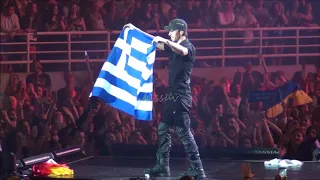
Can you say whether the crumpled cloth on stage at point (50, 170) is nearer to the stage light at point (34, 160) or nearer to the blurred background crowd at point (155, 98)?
the stage light at point (34, 160)

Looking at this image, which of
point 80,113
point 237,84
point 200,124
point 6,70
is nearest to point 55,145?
point 80,113

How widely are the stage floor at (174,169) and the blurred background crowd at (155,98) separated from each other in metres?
1.04

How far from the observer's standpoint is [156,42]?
22.5ft

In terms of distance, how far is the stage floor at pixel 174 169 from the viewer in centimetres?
718

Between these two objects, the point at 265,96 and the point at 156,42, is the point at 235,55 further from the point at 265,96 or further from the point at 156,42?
the point at 156,42

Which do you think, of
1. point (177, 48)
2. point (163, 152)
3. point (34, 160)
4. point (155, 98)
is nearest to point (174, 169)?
point (163, 152)

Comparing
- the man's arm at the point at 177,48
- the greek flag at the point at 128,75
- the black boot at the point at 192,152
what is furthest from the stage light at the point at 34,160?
the man's arm at the point at 177,48

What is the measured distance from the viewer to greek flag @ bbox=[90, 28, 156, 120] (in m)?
7.17

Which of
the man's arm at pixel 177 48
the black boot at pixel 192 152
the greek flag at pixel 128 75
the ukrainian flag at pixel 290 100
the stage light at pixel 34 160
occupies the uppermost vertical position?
the man's arm at pixel 177 48

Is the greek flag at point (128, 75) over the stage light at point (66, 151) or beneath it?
over

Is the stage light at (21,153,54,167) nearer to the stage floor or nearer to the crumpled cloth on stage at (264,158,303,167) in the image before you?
the stage floor

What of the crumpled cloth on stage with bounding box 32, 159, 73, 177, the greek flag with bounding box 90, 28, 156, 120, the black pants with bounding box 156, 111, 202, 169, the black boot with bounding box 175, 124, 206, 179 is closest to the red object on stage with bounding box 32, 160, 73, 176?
the crumpled cloth on stage with bounding box 32, 159, 73, 177

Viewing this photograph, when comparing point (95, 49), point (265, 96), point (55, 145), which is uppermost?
point (95, 49)

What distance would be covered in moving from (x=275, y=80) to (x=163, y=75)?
156 cm
